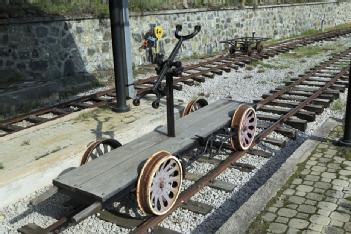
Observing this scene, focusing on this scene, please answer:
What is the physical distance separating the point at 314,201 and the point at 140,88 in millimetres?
6603

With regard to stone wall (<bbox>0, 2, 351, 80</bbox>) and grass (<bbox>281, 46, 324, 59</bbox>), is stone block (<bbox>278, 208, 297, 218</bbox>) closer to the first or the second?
stone wall (<bbox>0, 2, 351, 80</bbox>)

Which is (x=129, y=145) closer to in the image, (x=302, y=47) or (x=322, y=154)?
(x=322, y=154)

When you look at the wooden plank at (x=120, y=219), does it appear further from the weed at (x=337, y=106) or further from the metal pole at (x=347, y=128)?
Answer: the weed at (x=337, y=106)

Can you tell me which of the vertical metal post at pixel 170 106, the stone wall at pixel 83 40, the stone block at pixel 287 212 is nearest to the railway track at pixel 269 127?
the vertical metal post at pixel 170 106

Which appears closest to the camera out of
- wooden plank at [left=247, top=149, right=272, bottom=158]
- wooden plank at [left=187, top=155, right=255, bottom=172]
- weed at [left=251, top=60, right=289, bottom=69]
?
wooden plank at [left=187, top=155, right=255, bottom=172]

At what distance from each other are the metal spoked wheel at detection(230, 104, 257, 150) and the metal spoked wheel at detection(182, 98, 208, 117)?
3.73 feet

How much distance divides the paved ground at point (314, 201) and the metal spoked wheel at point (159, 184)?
39.9 inches

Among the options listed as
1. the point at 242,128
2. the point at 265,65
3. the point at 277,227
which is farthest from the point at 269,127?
the point at 265,65

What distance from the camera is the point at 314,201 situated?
507cm

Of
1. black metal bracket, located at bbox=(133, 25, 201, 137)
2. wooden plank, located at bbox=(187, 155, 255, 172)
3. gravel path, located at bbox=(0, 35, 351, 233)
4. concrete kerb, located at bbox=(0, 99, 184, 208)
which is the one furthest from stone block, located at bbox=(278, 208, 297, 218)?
concrete kerb, located at bbox=(0, 99, 184, 208)

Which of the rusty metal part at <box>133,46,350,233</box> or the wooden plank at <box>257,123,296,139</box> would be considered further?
the wooden plank at <box>257,123,296,139</box>

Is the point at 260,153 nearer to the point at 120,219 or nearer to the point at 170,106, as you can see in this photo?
the point at 170,106

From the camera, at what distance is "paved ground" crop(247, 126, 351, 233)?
14.9ft

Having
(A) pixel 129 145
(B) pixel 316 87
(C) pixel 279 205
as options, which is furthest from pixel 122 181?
(B) pixel 316 87
